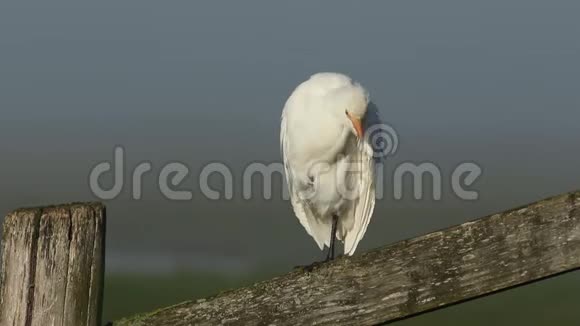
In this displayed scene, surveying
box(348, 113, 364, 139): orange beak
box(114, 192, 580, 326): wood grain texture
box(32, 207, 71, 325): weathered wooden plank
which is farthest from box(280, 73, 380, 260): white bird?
box(32, 207, 71, 325): weathered wooden plank

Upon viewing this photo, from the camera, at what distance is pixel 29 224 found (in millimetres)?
2877

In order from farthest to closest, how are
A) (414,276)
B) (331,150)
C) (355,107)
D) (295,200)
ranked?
(295,200) < (331,150) < (355,107) < (414,276)

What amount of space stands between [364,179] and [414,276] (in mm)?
4356

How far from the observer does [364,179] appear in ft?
23.4

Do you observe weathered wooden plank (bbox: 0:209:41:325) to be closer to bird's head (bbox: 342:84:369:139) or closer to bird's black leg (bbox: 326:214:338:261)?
bird's head (bbox: 342:84:369:139)

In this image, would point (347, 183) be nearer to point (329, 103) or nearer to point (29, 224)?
point (329, 103)

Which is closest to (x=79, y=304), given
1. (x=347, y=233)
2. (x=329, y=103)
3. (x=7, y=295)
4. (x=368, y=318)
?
(x=7, y=295)

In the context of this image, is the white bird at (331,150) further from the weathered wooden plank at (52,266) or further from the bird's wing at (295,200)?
the weathered wooden plank at (52,266)

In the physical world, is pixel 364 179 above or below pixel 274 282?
above

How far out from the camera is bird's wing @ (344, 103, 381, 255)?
6.98m

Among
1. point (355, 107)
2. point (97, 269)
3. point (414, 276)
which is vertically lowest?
point (414, 276)

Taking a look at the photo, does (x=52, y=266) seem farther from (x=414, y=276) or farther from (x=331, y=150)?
(x=331, y=150)

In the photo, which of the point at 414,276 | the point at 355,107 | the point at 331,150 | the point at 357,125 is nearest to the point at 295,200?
the point at 331,150

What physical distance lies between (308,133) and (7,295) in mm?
4237
